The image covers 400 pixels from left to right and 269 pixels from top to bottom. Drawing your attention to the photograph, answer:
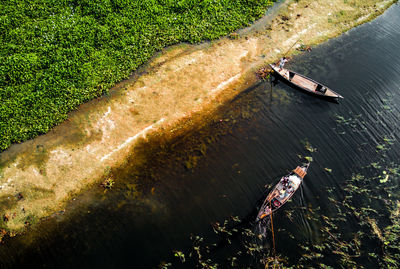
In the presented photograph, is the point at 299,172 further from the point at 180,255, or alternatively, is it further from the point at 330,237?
the point at 180,255

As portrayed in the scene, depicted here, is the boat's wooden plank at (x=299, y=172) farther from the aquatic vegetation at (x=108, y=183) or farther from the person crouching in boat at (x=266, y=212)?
the aquatic vegetation at (x=108, y=183)

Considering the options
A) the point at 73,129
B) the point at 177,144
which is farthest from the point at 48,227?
the point at 177,144

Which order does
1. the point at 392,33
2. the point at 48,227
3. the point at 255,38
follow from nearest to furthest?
the point at 48,227, the point at 255,38, the point at 392,33

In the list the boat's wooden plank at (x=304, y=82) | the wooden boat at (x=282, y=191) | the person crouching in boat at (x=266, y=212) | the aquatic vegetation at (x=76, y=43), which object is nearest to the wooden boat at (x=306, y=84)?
the boat's wooden plank at (x=304, y=82)

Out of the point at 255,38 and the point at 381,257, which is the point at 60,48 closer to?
the point at 255,38

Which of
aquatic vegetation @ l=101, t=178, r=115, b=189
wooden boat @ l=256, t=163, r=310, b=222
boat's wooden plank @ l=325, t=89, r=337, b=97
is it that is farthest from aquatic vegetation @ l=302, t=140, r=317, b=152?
aquatic vegetation @ l=101, t=178, r=115, b=189

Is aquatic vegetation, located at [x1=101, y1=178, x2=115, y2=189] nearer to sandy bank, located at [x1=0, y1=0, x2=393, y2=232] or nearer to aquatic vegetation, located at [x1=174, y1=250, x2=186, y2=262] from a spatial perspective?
sandy bank, located at [x1=0, y1=0, x2=393, y2=232]

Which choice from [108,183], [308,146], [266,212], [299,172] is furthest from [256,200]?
[108,183]
